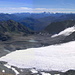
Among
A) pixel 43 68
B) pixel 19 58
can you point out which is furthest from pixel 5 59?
pixel 43 68

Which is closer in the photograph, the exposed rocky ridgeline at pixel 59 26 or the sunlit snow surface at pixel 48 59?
the sunlit snow surface at pixel 48 59

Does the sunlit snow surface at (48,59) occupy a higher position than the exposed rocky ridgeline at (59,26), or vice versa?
the exposed rocky ridgeline at (59,26)

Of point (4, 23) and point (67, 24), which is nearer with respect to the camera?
point (67, 24)

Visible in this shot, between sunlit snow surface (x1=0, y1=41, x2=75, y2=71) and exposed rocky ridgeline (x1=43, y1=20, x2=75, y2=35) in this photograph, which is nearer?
sunlit snow surface (x1=0, y1=41, x2=75, y2=71)

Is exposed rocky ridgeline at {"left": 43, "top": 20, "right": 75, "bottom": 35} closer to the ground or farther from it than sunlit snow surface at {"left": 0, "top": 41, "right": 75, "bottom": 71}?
farther from it

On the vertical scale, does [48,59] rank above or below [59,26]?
below

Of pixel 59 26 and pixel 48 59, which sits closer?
pixel 48 59

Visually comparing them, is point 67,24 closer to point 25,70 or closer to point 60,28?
point 60,28

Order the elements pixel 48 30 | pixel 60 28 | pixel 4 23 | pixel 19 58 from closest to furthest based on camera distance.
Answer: pixel 19 58 → pixel 60 28 → pixel 48 30 → pixel 4 23
